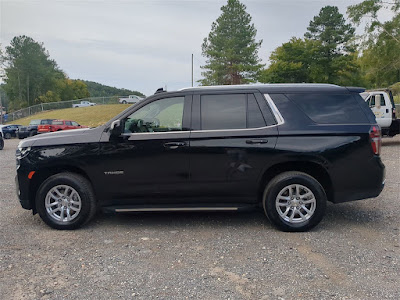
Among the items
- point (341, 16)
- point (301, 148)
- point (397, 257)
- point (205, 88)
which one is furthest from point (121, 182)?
point (341, 16)

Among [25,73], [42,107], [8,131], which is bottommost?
[8,131]

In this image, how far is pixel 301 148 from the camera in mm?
4172

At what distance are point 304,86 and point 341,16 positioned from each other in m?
41.1

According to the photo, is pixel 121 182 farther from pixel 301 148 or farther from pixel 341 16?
pixel 341 16

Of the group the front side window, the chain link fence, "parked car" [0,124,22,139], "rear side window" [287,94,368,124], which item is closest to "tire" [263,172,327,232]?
"rear side window" [287,94,368,124]

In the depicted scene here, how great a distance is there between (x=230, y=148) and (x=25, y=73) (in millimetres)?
82445

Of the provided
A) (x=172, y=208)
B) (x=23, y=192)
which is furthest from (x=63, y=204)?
(x=172, y=208)

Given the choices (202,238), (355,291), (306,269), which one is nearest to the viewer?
(355,291)

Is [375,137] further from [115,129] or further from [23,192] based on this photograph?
[23,192]

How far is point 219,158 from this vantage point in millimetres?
4211

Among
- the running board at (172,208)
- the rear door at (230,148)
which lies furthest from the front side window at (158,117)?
the running board at (172,208)

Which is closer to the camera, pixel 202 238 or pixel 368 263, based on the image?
pixel 368 263

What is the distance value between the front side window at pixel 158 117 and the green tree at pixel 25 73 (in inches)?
3172

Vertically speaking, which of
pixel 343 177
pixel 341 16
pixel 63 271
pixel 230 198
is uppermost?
pixel 341 16
